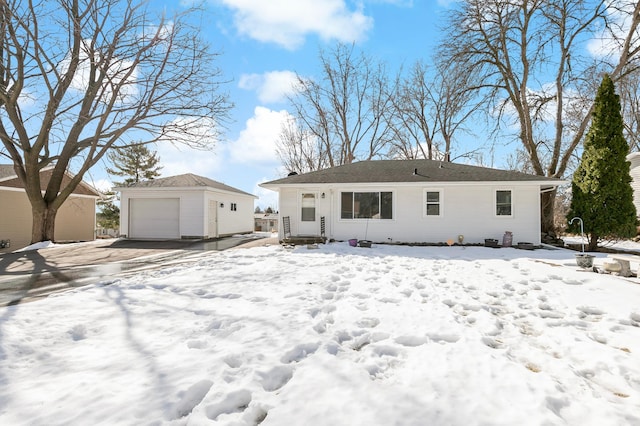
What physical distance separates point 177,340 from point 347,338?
5.79ft

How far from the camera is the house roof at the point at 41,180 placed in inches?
575

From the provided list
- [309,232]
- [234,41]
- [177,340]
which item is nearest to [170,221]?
[309,232]

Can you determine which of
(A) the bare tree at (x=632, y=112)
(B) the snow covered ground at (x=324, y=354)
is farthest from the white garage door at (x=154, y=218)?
(A) the bare tree at (x=632, y=112)

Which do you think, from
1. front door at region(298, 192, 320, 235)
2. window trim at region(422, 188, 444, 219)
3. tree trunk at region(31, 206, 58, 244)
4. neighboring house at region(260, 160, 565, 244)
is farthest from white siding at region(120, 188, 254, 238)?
window trim at region(422, 188, 444, 219)

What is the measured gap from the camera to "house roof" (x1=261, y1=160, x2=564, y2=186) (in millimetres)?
11438

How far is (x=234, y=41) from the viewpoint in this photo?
35.4 feet

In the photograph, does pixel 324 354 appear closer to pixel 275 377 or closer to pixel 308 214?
pixel 275 377

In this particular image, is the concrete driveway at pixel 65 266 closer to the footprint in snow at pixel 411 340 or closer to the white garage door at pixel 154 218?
the white garage door at pixel 154 218

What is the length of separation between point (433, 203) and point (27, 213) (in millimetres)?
19577

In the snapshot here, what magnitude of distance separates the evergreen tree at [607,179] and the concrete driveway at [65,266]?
13.9 meters

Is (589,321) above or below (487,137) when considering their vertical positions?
below

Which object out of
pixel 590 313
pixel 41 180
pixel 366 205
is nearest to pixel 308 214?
pixel 366 205

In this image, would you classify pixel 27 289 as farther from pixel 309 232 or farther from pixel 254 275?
pixel 309 232

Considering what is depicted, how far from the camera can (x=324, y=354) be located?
2879 mm
